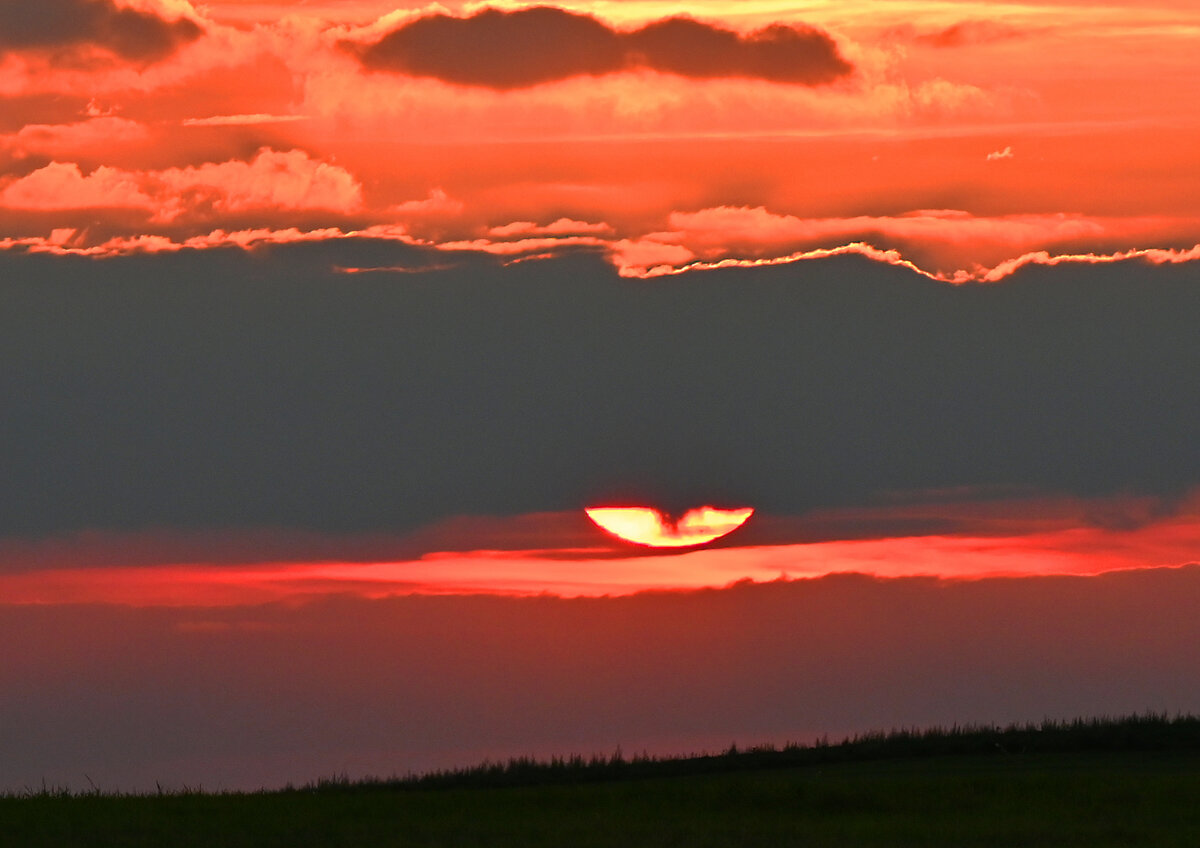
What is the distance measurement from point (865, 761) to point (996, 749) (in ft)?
10.3

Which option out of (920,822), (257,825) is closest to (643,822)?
(920,822)

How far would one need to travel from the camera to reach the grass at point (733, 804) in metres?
30.9

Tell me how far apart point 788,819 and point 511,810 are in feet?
17.7

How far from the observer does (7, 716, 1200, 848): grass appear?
101 ft

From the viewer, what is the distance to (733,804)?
115 feet

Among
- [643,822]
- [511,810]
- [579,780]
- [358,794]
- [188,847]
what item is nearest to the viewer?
[188,847]

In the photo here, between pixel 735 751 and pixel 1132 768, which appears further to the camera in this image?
pixel 735 751

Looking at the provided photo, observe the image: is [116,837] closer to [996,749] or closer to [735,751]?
[735,751]

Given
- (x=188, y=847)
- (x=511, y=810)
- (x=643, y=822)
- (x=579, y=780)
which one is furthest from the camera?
(x=579, y=780)

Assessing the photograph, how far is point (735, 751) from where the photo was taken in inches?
1750

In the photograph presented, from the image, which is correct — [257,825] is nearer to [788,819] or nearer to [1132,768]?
[788,819]

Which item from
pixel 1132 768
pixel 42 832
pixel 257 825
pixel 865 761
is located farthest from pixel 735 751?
pixel 42 832

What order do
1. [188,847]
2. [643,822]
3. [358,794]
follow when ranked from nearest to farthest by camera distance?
[188,847] → [643,822] → [358,794]

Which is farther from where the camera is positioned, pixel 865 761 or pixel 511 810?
pixel 865 761
